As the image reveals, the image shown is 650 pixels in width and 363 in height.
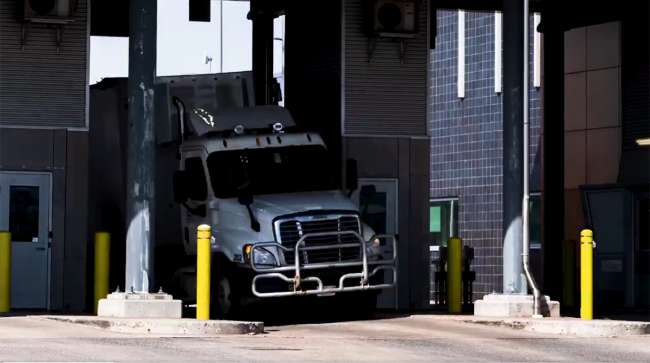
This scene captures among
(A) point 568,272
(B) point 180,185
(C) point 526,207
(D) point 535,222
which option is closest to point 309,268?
(B) point 180,185

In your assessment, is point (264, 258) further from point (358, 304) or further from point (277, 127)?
point (277, 127)

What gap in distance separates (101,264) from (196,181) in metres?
1.85

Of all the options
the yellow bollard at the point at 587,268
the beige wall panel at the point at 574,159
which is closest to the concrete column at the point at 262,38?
the beige wall panel at the point at 574,159

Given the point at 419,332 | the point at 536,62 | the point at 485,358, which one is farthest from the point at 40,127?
the point at 536,62

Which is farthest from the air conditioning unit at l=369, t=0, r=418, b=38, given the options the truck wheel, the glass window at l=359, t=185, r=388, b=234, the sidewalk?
the sidewalk

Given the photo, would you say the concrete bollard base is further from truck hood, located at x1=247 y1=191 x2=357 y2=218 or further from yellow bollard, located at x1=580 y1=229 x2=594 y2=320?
yellow bollard, located at x1=580 y1=229 x2=594 y2=320

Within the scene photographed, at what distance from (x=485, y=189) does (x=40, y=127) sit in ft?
59.4

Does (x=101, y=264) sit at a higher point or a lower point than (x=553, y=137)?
lower

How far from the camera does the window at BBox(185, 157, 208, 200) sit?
25.0 meters

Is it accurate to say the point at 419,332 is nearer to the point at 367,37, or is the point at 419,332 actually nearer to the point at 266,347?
the point at 266,347

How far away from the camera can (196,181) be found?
2512cm

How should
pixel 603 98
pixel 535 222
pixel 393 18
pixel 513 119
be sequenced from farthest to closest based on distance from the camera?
pixel 535 222 → pixel 603 98 → pixel 393 18 → pixel 513 119

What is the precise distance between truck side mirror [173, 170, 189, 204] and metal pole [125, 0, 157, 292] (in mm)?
1163

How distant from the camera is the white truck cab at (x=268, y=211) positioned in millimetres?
23672
